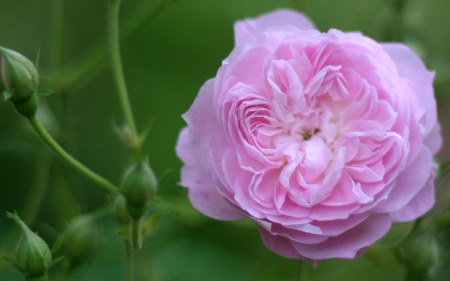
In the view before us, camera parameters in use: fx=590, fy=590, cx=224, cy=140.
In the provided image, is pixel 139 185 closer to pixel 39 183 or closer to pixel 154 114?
pixel 39 183

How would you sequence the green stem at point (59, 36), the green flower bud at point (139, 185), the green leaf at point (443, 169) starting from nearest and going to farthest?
the green flower bud at point (139, 185) < the green leaf at point (443, 169) < the green stem at point (59, 36)

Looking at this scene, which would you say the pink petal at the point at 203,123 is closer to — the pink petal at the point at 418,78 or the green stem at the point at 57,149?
the green stem at the point at 57,149

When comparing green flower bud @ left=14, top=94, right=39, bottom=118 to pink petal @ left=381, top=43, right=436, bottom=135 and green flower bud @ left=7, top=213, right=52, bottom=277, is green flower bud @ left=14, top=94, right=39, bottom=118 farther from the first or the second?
pink petal @ left=381, top=43, right=436, bottom=135

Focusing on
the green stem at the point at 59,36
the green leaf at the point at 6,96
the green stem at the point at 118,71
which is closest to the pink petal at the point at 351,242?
the green stem at the point at 118,71

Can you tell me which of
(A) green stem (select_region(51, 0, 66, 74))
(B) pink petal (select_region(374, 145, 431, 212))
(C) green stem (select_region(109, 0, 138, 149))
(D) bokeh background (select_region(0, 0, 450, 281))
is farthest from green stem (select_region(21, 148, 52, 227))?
(B) pink petal (select_region(374, 145, 431, 212))

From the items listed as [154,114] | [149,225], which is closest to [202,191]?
[149,225]

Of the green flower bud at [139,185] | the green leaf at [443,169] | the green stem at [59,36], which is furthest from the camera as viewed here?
the green stem at [59,36]
